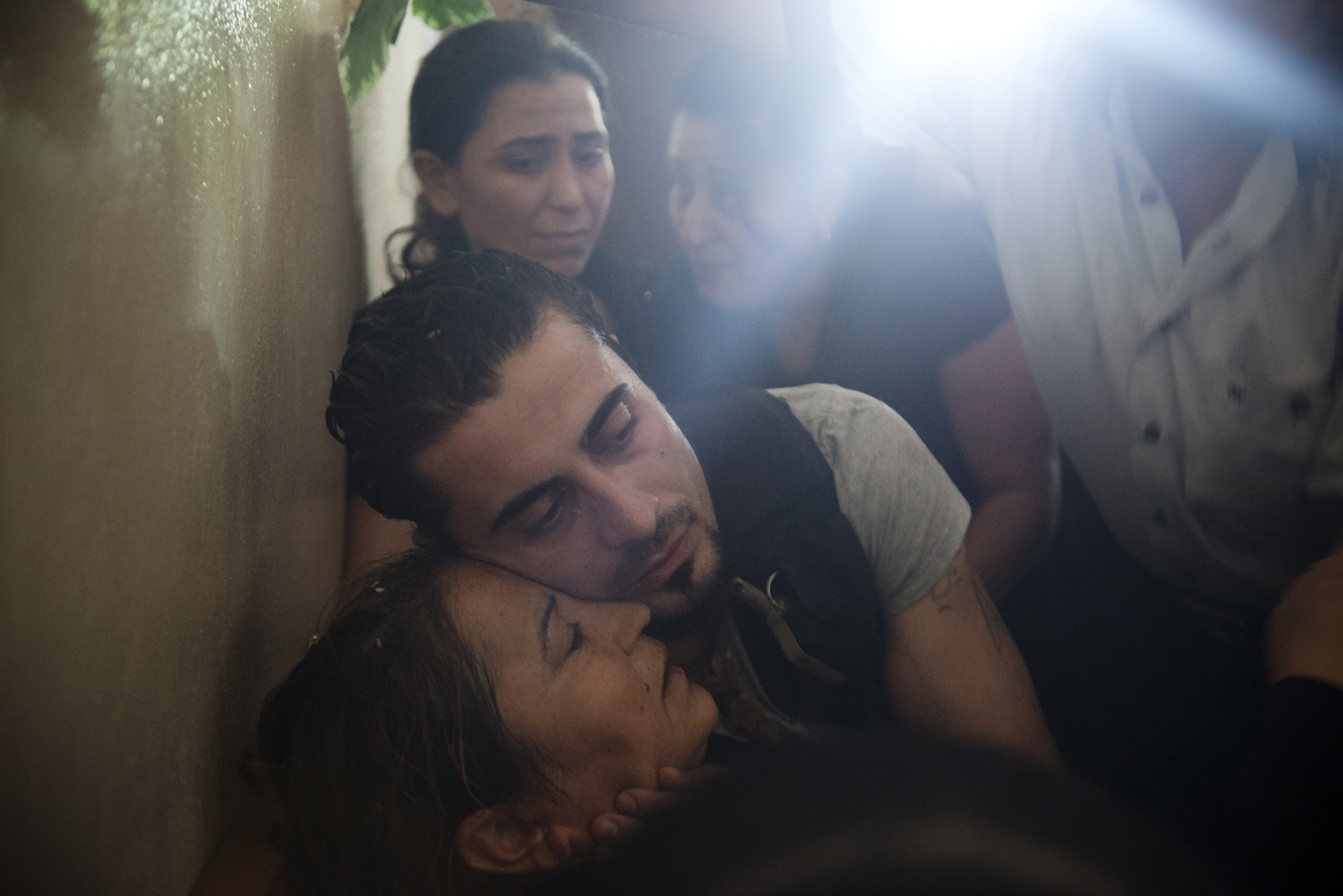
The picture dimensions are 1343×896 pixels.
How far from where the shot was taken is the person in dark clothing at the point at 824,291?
712mm

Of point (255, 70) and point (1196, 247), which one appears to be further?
point (1196, 247)

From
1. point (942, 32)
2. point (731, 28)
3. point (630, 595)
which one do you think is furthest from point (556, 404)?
point (942, 32)

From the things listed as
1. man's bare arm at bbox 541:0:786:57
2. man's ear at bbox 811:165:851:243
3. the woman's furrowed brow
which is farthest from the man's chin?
man's bare arm at bbox 541:0:786:57

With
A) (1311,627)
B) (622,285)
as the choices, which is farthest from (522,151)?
(1311,627)

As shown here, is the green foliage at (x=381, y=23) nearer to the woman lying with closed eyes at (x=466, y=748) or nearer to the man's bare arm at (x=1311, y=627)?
the woman lying with closed eyes at (x=466, y=748)

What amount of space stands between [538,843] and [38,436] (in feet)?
1.13

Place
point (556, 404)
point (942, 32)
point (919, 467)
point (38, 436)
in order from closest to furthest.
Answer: point (38, 436) → point (556, 404) → point (919, 467) → point (942, 32)

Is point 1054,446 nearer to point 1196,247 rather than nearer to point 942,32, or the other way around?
point 1196,247

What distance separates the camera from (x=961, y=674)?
2.03 feet

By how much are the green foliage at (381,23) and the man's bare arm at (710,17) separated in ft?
0.25

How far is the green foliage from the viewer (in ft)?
2.38

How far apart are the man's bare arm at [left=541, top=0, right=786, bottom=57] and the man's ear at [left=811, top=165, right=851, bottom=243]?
0.11 meters

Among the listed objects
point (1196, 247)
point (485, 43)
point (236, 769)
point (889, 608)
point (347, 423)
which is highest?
point (485, 43)

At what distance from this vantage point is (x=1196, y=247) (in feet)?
2.45
